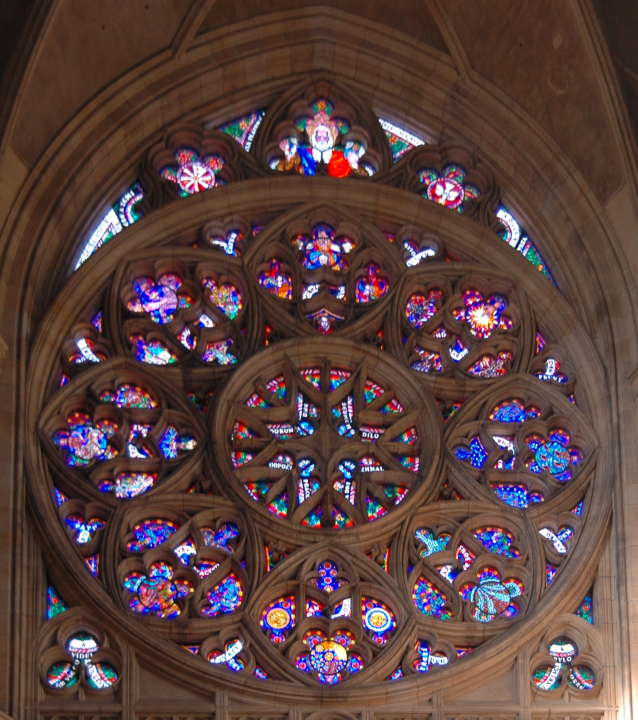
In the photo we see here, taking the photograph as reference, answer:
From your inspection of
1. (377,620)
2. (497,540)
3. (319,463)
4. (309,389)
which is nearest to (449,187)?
(309,389)

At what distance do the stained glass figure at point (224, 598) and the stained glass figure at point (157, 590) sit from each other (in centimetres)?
16

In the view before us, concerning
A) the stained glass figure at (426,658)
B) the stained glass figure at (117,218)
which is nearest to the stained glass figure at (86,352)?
the stained glass figure at (117,218)

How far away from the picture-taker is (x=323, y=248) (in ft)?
60.1

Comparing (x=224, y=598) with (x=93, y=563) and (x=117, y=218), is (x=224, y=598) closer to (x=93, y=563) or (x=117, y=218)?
(x=93, y=563)

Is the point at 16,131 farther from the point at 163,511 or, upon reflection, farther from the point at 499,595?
the point at 499,595

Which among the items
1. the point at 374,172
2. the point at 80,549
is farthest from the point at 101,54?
the point at 80,549

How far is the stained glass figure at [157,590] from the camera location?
1648 cm

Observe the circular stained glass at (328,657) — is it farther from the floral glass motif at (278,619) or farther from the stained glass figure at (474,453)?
the stained glass figure at (474,453)

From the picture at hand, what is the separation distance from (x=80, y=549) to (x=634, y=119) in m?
5.26

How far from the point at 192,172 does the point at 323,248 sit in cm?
120

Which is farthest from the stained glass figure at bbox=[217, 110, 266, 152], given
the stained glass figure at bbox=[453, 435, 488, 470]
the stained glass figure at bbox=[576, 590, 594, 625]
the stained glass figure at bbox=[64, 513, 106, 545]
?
the stained glass figure at bbox=[576, 590, 594, 625]

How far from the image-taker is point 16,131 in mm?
17000

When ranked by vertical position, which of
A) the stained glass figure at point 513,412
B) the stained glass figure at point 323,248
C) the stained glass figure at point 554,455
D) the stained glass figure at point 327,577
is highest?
the stained glass figure at point 323,248

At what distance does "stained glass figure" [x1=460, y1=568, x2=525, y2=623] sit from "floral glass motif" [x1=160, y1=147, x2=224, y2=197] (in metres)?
3.82
